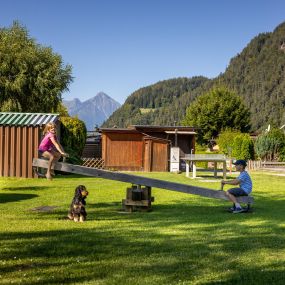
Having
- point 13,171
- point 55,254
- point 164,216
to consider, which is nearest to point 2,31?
A: point 13,171

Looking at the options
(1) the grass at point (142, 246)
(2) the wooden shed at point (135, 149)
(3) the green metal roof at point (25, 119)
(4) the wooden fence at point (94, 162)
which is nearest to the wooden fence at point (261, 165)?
(2) the wooden shed at point (135, 149)

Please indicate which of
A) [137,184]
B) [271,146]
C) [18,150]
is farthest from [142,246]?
[271,146]

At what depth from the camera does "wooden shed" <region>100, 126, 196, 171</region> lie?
3941cm

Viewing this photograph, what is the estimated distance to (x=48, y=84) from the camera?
4581cm

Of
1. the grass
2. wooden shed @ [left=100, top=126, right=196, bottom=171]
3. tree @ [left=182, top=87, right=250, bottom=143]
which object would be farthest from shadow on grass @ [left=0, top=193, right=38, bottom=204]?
tree @ [left=182, top=87, right=250, bottom=143]

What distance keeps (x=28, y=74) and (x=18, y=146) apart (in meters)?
22.1

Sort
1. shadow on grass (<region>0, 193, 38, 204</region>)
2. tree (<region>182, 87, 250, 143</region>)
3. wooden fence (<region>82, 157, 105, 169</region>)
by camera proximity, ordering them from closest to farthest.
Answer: shadow on grass (<region>0, 193, 38, 204</region>) < wooden fence (<region>82, 157, 105, 169</region>) < tree (<region>182, 87, 250, 143</region>)

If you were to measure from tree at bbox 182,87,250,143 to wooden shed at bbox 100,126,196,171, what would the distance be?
35950 millimetres

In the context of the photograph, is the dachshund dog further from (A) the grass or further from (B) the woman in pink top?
(B) the woman in pink top

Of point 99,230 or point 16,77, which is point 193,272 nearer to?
point 99,230

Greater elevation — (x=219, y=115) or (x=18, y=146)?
(x=219, y=115)

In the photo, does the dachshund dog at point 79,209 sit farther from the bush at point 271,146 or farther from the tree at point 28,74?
the bush at point 271,146

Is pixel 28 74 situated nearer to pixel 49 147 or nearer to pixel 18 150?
pixel 18 150

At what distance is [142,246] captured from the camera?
8.28 m
